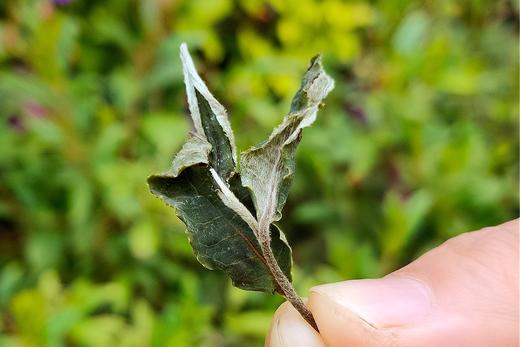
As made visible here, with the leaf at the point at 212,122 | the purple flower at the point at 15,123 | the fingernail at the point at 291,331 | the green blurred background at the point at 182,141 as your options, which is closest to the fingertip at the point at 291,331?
the fingernail at the point at 291,331

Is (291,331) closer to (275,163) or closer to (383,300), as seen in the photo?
(383,300)

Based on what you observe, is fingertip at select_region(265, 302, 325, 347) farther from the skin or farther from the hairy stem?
the hairy stem

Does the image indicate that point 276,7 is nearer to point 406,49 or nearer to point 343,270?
point 406,49

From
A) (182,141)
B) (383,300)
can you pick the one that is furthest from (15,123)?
(383,300)

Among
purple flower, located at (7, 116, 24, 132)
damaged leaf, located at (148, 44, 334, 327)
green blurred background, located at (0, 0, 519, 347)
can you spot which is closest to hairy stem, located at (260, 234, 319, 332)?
damaged leaf, located at (148, 44, 334, 327)

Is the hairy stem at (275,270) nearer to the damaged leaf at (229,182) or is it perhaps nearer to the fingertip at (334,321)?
the damaged leaf at (229,182)

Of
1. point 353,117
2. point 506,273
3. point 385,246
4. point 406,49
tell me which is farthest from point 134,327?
point 406,49
